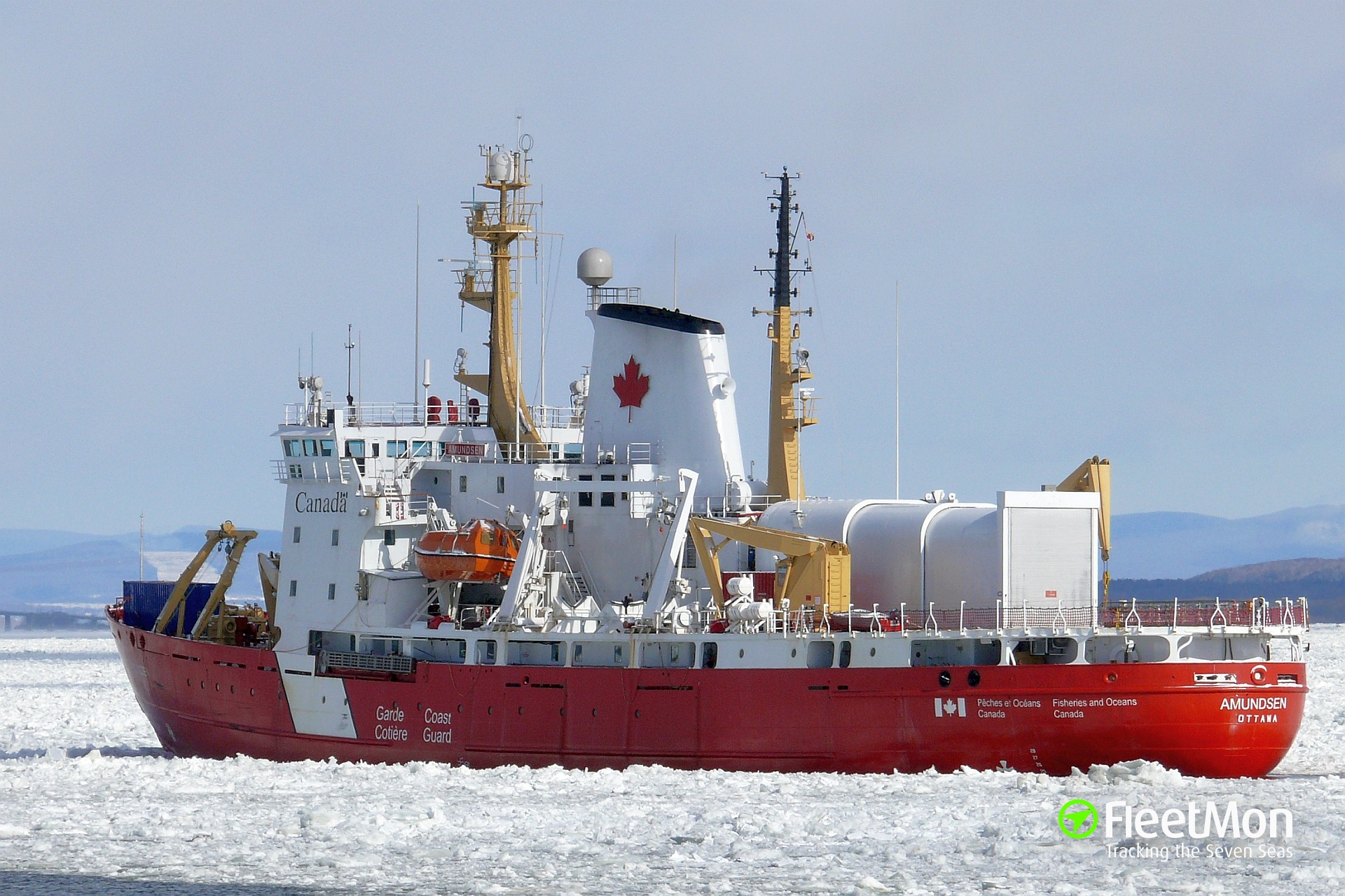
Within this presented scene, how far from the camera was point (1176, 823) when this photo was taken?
2128cm

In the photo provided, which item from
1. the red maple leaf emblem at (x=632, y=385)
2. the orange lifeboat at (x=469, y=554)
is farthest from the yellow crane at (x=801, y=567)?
the red maple leaf emblem at (x=632, y=385)

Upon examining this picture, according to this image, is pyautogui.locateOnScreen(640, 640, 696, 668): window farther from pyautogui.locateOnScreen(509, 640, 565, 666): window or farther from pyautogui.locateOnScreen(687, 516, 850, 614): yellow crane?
pyautogui.locateOnScreen(509, 640, 565, 666): window

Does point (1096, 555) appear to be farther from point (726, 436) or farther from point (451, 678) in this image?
point (451, 678)

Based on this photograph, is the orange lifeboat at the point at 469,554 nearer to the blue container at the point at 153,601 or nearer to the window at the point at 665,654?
the window at the point at 665,654

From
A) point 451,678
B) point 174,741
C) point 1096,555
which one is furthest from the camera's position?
point 174,741

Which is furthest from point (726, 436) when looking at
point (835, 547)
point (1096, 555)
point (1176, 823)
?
point (1176, 823)

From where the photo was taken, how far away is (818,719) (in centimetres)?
2666

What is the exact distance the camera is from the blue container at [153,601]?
36281 millimetres

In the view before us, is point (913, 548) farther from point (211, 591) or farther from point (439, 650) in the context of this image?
point (211, 591)

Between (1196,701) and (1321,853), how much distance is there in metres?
5.57

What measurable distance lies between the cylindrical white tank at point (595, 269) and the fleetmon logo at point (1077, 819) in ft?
48.3

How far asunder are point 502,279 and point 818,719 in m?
12.9

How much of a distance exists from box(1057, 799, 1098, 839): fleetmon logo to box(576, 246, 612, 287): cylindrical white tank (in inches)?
579

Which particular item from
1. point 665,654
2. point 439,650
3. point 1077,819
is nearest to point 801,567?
point 665,654
